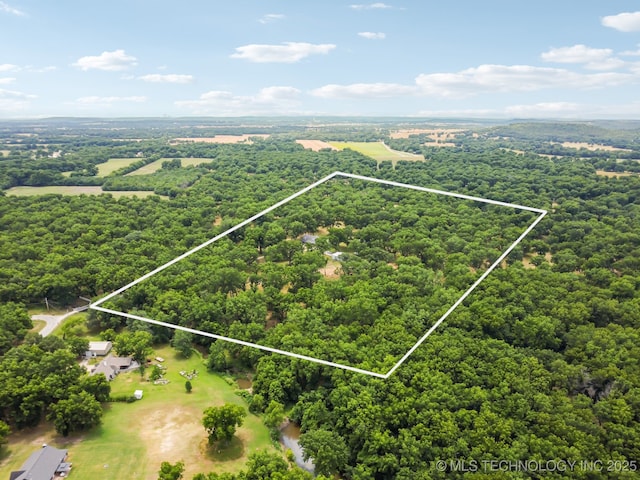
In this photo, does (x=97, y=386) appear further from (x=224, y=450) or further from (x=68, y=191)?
(x=68, y=191)

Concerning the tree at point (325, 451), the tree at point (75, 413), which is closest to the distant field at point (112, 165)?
the tree at point (75, 413)

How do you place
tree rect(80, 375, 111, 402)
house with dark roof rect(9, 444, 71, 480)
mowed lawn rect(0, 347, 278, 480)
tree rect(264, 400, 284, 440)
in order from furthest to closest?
tree rect(80, 375, 111, 402), tree rect(264, 400, 284, 440), mowed lawn rect(0, 347, 278, 480), house with dark roof rect(9, 444, 71, 480)

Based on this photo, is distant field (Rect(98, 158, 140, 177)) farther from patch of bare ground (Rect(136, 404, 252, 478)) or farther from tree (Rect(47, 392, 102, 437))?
patch of bare ground (Rect(136, 404, 252, 478))

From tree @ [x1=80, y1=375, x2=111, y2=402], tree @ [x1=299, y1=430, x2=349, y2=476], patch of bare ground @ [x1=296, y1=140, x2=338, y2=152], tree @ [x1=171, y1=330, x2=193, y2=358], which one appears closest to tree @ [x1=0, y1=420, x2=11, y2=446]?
tree @ [x1=80, y1=375, x2=111, y2=402]

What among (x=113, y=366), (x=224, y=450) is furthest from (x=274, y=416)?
(x=113, y=366)

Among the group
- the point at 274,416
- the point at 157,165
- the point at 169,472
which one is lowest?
the point at 274,416

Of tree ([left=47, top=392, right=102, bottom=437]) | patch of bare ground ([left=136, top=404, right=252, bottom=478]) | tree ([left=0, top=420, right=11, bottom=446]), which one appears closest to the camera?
tree ([left=0, top=420, right=11, bottom=446])

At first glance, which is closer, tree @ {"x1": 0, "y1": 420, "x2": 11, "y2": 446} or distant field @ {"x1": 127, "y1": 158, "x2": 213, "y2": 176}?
tree @ {"x1": 0, "y1": 420, "x2": 11, "y2": 446}
